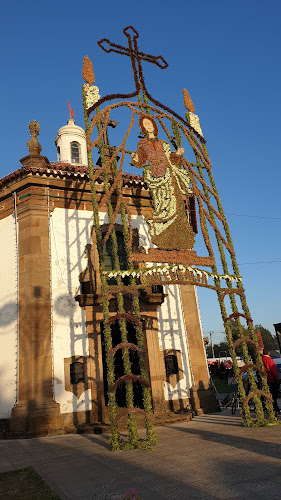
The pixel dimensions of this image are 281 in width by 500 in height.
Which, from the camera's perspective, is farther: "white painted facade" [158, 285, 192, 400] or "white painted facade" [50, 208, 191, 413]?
"white painted facade" [158, 285, 192, 400]

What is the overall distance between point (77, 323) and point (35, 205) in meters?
4.60

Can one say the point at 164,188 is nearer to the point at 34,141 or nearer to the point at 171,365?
the point at 171,365

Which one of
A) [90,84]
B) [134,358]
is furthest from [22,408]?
[90,84]

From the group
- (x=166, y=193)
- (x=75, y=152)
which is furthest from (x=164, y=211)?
(x=75, y=152)

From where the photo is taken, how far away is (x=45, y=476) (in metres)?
6.11

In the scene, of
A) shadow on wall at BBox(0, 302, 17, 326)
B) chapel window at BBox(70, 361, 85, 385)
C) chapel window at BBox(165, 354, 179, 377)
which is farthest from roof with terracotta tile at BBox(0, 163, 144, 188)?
chapel window at BBox(165, 354, 179, 377)

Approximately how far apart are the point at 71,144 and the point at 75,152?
1.86 feet

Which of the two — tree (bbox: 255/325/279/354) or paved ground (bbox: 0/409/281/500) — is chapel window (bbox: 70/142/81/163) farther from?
tree (bbox: 255/325/279/354)

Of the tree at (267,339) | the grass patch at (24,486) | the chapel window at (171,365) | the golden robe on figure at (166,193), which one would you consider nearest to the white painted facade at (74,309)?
the chapel window at (171,365)

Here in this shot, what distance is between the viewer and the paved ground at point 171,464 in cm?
490

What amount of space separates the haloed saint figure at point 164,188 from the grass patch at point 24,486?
6.29m

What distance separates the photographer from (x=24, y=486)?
222 inches

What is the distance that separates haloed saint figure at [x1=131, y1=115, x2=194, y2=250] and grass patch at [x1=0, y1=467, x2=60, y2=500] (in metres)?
6.29

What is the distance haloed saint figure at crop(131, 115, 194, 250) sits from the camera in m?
10.6
